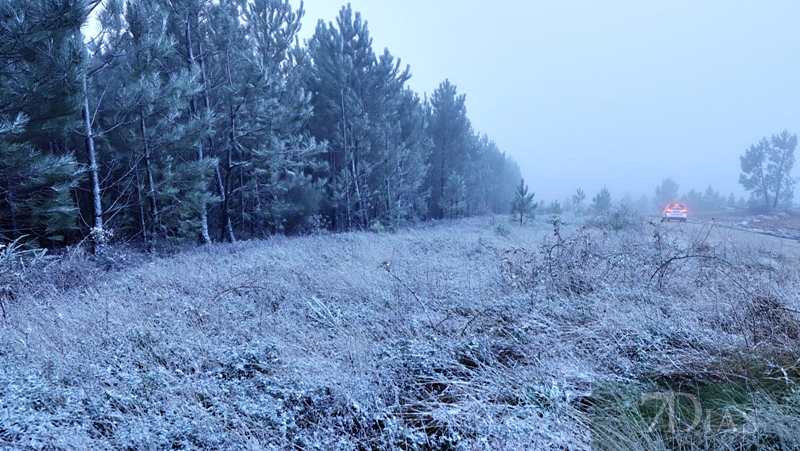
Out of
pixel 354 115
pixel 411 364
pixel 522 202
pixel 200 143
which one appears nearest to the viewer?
pixel 411 364

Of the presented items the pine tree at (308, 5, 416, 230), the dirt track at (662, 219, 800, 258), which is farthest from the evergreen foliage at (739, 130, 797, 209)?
the pine tree at (308, 5, 416, 230)

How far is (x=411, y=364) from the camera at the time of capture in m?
2.40

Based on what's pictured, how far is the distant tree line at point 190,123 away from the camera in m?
5.98

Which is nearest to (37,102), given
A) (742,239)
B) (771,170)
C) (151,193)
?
(151,193)

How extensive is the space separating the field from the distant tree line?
3.53 m

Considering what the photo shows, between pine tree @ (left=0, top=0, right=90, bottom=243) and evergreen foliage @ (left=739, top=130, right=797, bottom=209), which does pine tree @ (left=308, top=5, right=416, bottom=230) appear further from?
evergreen foliage @ (left=739, top=130, right=797, bottom=209)

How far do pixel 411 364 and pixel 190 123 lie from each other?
28.2 ft

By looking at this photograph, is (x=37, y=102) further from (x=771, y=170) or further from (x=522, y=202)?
(x=771, y=170)

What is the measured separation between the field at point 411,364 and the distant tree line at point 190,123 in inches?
139

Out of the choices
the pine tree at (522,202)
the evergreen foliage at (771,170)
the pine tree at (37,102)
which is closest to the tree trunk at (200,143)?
the pine tree at (37,102)

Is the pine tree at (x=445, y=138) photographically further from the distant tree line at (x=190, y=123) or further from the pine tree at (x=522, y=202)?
the pine tree at (x=522, y=202)

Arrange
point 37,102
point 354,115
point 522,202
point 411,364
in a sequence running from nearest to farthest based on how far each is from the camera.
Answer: point 411,364, point 37,102, point 354,115, point 522,202

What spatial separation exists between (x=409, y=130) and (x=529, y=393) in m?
18.0

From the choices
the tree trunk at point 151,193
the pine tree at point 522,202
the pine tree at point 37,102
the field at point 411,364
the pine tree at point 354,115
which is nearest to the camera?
the field at point 411,364
